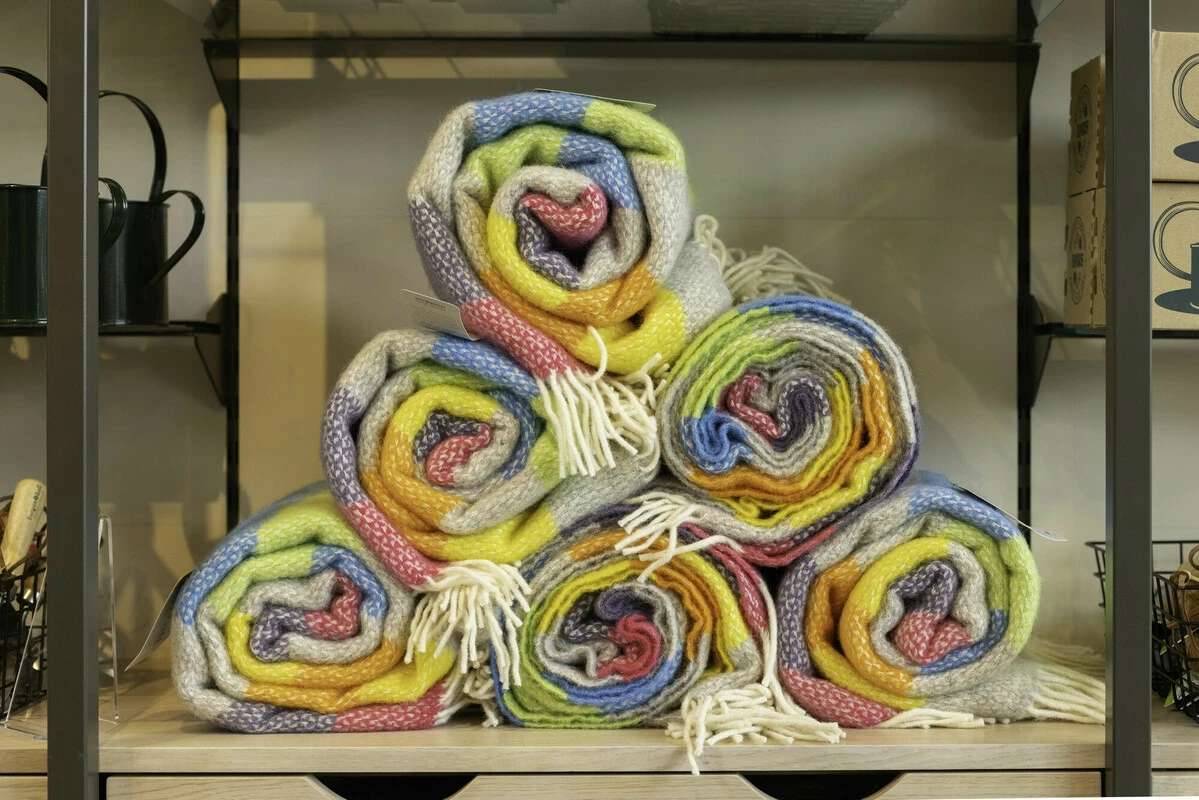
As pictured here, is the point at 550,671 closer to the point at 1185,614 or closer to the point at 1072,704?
the point at 1072,704

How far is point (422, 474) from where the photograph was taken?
885mm

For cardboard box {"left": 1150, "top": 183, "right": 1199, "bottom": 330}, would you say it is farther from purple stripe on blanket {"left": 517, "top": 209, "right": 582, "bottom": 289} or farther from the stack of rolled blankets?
purple stripe on blanket {"left": 517, "top": 209, "right": 582, "bottom": 289}

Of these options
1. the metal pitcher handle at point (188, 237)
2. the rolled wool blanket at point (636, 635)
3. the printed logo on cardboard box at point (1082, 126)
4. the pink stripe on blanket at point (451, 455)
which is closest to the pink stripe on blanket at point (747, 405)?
the rolled wool blanket at point (636, 635)

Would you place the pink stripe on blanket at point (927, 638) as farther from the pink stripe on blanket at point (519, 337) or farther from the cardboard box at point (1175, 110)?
the cardboard box at point (1175, 110)

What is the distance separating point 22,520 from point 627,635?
1.91 feet

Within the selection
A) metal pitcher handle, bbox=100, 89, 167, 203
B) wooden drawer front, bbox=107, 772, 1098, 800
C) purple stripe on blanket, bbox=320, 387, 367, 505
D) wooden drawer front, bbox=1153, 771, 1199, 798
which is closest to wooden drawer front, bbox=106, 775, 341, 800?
wooden drawer front, bbox=107, 772, 1098, 800

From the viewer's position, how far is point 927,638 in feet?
2.86

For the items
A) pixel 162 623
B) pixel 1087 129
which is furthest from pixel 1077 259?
pixel 162 623

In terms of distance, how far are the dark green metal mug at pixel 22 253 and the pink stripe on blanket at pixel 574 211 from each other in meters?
0.39

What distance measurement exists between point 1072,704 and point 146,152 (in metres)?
1.07

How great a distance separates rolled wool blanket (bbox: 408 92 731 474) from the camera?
2.83 feet

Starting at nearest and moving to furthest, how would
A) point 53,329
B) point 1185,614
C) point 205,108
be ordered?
point 53,329 → point 1185,614 → point 205,108

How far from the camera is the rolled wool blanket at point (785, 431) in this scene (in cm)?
89

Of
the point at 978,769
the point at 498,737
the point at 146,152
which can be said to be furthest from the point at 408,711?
the point at 146,152
